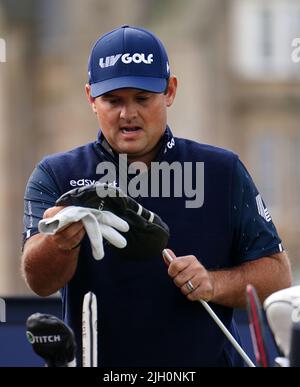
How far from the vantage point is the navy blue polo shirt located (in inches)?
155

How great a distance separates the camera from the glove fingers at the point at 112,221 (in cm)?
350

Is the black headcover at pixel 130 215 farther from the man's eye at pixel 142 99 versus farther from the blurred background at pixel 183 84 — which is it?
the blurred background at pixel 183 84

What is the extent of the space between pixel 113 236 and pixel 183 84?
687 inches

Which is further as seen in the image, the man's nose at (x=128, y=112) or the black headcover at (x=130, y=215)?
the man's nose at (x=128, y=112)

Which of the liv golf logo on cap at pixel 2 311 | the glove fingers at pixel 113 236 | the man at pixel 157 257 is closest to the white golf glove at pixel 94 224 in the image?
the glove fingers at pixel 113 236

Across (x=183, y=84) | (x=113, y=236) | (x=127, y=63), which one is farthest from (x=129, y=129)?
(x=183, y=84)

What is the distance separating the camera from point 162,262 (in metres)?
3.94

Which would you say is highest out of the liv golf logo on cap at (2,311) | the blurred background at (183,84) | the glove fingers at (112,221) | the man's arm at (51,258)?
the blurred background at (183,84)

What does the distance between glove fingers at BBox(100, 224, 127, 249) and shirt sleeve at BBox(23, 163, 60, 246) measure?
1.46ft

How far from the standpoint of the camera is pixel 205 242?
4.00 meters

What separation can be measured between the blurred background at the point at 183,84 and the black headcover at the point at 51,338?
549 inches

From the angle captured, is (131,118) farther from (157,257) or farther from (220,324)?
(220,324)

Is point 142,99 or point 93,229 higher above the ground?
point 142,99

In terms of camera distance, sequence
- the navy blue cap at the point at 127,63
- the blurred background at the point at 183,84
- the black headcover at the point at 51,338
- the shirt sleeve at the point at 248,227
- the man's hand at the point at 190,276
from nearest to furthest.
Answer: the black headcover at the point at 51,338 < the man's hand at the point at 190,276 < the navy blue cap at the point at 127,63 < the shirt sleeve at the point at 248,227 < the blurred background at the point at 183,84
